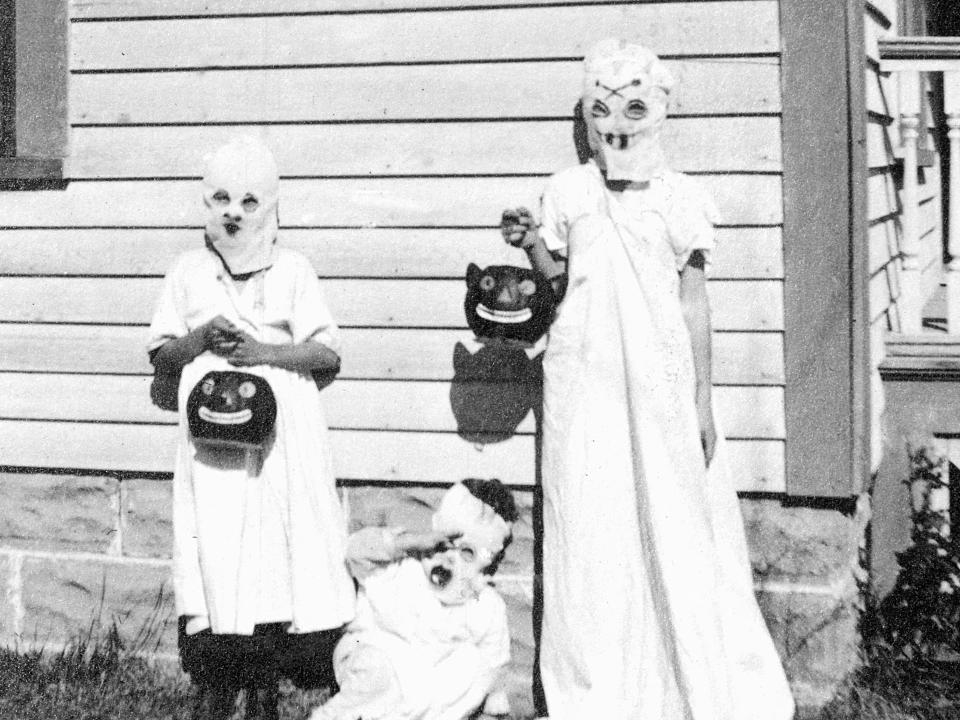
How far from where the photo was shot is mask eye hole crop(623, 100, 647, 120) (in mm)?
4453

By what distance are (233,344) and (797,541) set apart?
6.87 feet

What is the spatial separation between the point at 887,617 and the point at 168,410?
2.84 meters

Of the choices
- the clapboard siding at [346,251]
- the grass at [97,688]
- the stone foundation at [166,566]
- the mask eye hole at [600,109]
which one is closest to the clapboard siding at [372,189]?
the clapboard siding at [346,251]

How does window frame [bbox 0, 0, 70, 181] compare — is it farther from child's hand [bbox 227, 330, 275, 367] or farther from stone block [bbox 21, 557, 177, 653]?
stone block [bbox 21, 557, 177, 653]

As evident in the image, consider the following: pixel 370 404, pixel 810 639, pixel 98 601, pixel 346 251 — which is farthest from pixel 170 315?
pixel 810 639

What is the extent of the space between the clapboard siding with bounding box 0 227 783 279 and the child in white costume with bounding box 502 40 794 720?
1.07 ft

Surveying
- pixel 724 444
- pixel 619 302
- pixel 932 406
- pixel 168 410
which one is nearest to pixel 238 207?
pixel 168 410

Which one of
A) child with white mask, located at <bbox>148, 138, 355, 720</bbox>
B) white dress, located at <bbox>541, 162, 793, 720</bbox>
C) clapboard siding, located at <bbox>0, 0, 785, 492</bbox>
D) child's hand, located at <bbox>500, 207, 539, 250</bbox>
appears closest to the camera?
child's hand, located at <bbox>500, 207, 539, 250</bbox>

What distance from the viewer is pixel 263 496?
15.5 feet

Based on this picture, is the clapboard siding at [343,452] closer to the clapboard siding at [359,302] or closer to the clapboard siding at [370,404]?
the clapboard siding at [370,404]

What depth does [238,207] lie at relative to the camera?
4660 millimetres

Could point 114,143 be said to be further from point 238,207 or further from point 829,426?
point 829,426

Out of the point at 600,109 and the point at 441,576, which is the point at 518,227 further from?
the point at 441,576

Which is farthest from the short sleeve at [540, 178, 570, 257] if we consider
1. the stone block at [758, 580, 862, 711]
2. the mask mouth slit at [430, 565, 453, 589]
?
the stone block at [758, 580, 862, 711]
